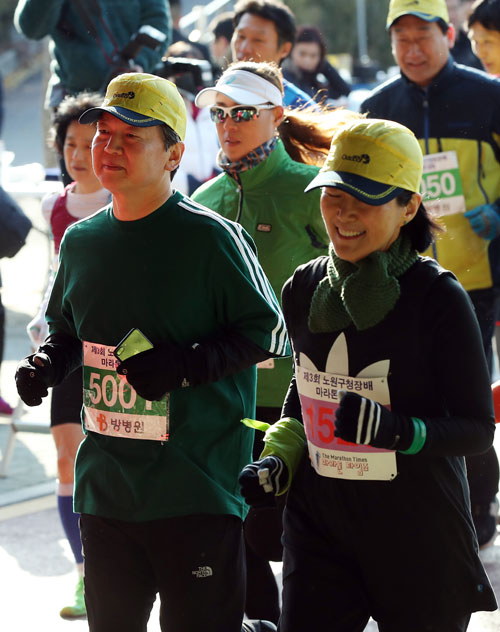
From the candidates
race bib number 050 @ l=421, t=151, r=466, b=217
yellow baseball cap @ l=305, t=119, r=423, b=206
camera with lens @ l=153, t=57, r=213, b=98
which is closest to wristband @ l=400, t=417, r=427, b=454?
yellow baseball cap @ l=305, t=119, r=423, b=206

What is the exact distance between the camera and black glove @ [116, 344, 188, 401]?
3.03m

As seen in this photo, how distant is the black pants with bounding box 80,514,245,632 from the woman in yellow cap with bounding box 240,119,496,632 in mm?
228

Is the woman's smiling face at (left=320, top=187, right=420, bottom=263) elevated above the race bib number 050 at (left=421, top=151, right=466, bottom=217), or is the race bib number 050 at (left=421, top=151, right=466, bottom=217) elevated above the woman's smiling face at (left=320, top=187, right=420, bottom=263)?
the woman's smiling face at (left=320, top=187, right=420, bottom=263)

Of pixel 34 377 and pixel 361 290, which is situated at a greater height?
pixel 361 290

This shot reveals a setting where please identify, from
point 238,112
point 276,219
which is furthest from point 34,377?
point 238,112

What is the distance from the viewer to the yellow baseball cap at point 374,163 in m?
2.90

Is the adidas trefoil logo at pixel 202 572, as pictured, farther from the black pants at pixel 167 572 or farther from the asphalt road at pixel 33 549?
the asphalt road at pixel 33 549

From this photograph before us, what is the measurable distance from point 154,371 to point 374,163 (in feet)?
2.44

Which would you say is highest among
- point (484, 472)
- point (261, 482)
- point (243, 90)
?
point (243, 90)

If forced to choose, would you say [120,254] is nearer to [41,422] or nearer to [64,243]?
[64,243]

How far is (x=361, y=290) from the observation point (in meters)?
2.88

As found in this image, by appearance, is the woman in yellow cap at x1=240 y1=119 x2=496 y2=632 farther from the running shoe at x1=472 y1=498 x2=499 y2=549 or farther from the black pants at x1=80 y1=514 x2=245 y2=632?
Result: the running shoe at x1=472 y1=498 x2=499 y2=549

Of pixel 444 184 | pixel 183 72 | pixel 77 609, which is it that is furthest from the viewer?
pixel 183 72

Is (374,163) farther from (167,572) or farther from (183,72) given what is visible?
(183,72)
